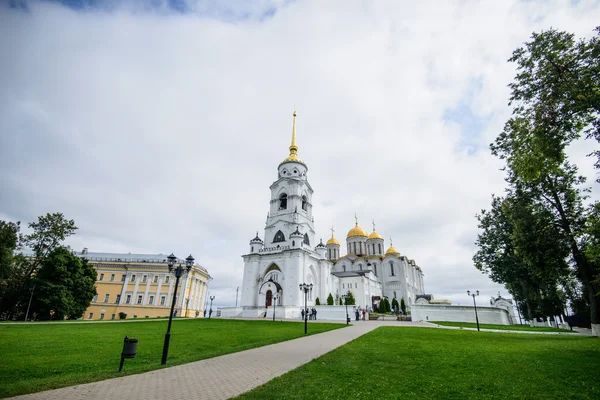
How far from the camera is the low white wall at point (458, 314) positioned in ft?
95.8

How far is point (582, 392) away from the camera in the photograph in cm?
569

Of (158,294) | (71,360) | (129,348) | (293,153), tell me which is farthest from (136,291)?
(129,348)

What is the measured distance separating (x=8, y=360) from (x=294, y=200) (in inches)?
1446

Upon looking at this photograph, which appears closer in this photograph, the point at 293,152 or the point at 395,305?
the point at 293,152

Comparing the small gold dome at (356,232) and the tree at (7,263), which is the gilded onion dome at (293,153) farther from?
the tree at (7,263)

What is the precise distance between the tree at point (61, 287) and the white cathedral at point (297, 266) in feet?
60.4

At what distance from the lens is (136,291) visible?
5059cm

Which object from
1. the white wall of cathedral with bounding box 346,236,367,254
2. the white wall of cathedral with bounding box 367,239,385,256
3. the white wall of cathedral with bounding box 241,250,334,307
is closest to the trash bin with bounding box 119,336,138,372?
the white wall of cathedral with bounding box 241,250,334,307

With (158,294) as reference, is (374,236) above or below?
above

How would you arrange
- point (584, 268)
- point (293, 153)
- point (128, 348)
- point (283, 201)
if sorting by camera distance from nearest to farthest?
1. point (128, 348)
2. point (584, 268)
3. point (283, 201)
4. point (293, 153)

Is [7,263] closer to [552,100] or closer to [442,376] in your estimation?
[442,376]

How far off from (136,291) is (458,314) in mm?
50275

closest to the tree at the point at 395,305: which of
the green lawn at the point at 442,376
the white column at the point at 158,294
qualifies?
the white column at the point at 158,294

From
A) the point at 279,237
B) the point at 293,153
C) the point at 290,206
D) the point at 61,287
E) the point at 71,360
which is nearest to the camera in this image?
the point at 71,360
